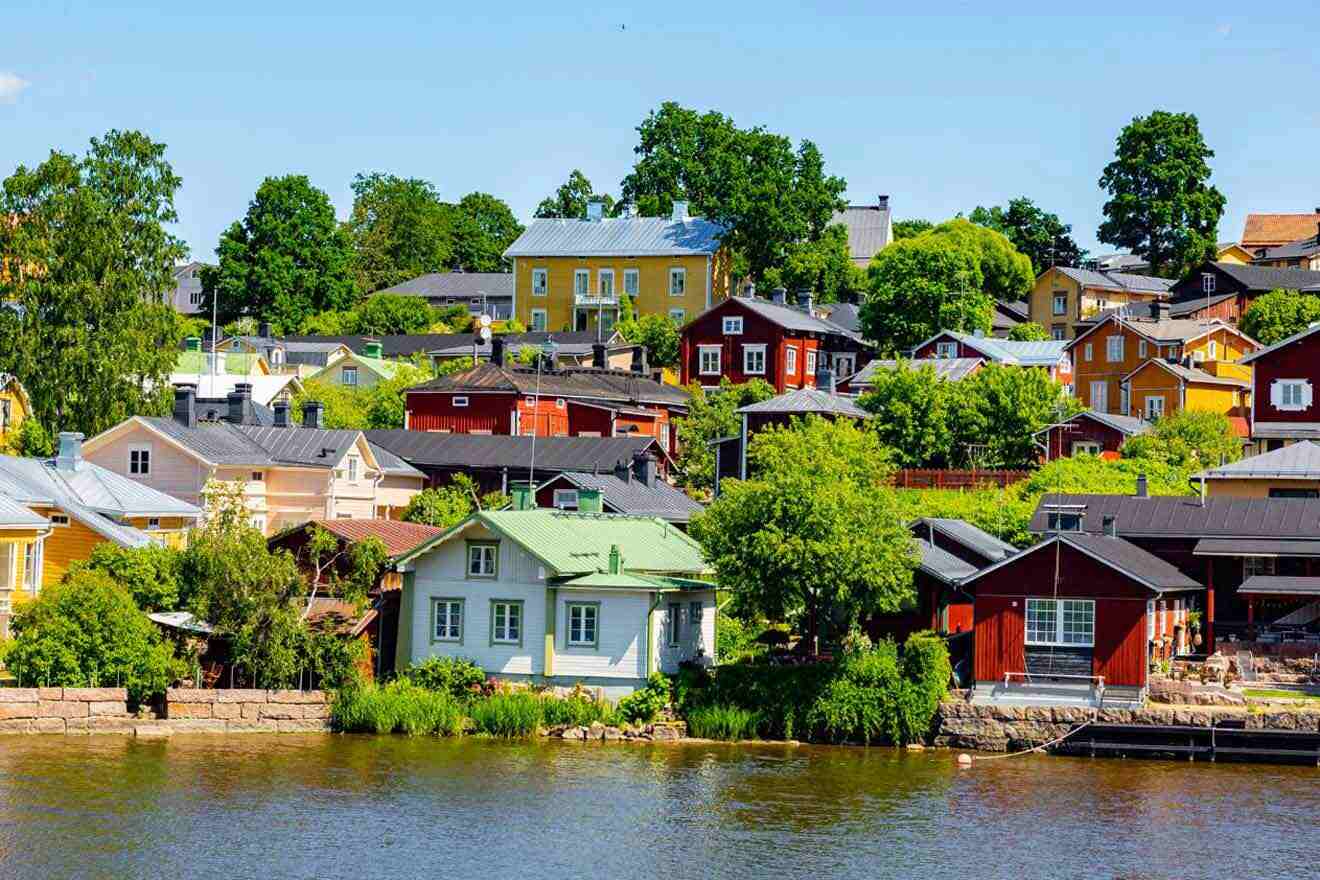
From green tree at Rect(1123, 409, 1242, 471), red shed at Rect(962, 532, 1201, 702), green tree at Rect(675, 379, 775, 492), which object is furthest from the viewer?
green tree at Rect(675, 379, 775, 492)

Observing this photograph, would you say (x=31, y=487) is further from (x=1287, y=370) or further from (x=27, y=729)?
(x=1287, y=370)

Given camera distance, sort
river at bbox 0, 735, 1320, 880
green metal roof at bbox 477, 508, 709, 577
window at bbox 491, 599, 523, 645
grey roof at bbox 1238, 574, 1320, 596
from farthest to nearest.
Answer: grey roof at bbox 1238, 574, 1320, 596 < green metal roof at bbox 477, 508, 709, 577 < window at bbox 491, 599, 523, 645 < river at bbox 0, 735, 1320, 880

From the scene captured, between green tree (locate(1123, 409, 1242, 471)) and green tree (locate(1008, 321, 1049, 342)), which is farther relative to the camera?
green tree (locate(1008, 321, 1049, 342))

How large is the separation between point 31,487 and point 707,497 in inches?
1079

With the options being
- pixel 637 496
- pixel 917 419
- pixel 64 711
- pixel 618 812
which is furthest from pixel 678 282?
pixel 618 812

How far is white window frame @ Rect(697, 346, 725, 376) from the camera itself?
315ft

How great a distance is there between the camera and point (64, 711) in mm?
48250

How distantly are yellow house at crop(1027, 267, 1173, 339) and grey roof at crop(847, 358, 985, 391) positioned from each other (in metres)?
27.4

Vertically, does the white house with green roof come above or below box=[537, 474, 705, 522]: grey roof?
below

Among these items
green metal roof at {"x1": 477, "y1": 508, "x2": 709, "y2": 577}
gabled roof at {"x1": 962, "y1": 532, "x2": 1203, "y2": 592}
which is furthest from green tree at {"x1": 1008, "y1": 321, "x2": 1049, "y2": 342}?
green metal roof at {"x1": 477, "y1": 508, "x2": 709, "y2": 577}

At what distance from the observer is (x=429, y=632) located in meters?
52.4

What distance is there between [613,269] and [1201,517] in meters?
58.0

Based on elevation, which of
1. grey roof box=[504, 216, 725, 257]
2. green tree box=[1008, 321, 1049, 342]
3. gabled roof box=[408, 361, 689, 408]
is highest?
grey roof box=[504, 216, 725, 257]

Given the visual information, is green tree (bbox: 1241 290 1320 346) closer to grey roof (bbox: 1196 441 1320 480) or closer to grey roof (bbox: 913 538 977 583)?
grey roof (bbox: 1196 441 1320 480)
